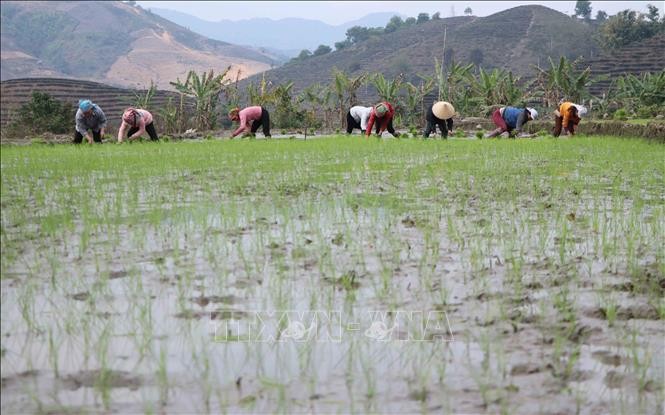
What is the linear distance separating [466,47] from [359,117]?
3366 cm

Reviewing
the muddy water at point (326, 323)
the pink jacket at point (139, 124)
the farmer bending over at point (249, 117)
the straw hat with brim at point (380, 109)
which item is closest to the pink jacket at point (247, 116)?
the farmer bending over at point (249, 117)

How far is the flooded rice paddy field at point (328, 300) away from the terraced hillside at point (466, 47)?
3446cm

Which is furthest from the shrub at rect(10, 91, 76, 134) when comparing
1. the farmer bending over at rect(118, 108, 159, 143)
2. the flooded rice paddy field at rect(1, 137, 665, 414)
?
the flooded rice paddy field at rect(1, 137, 665, 414)

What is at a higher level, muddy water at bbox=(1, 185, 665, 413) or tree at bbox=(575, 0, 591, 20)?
tree at bbox=(575, 0, 591, 20)

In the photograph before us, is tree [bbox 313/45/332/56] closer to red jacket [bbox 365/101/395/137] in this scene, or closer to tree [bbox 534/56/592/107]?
tree [bbox 534/56/592/107]

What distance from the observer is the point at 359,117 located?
12.0 metres

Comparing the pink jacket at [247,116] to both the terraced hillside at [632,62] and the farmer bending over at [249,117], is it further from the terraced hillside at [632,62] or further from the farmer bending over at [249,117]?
the terraced hillside at [632,62]

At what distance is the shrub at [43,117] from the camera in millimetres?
14539

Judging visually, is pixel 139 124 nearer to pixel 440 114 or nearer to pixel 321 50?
pixel 440 114

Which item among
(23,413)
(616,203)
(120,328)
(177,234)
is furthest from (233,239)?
(616,203)

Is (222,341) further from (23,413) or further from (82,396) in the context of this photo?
(23,413)

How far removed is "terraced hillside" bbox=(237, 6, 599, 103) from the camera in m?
41.8

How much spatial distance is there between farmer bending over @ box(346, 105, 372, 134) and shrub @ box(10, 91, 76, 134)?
6.14 metres

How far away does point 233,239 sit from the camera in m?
3.27
